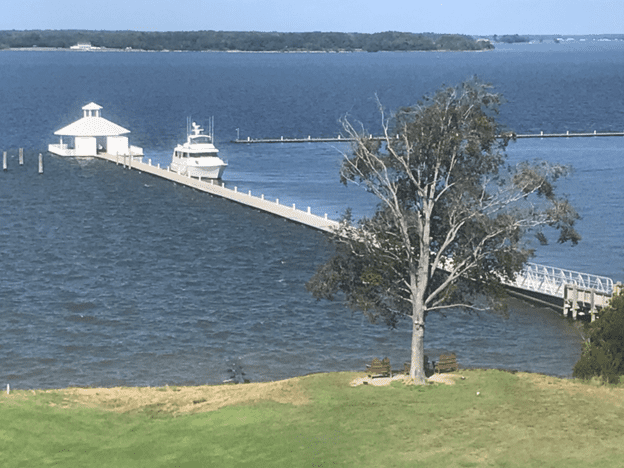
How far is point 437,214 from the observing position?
3434cm

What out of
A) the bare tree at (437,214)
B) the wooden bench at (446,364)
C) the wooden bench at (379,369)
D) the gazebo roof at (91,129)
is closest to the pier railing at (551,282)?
the wooden bench at (446,364)

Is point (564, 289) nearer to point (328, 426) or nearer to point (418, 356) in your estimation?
point (418, 356)

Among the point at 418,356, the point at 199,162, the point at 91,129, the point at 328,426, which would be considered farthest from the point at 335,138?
the point at 328,426

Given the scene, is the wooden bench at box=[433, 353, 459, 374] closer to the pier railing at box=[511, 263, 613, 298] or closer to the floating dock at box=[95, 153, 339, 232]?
the pier railing at box=[511, 263, 613, 298]

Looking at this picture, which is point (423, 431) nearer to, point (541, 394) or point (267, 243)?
point (541, 394)

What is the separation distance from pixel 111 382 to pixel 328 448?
16.3 metres

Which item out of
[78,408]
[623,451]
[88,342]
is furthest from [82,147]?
[623,451]

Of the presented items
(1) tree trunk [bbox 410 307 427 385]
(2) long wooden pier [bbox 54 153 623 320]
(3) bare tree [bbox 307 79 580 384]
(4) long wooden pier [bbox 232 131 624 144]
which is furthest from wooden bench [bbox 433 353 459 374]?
(4) long wooden pier [bbox 232 131 624 144]

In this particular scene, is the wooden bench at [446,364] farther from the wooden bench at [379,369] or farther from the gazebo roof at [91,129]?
the gazebo roof at [91,129]

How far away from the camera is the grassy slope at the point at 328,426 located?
25422 millimetres

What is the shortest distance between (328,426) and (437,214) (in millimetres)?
9529

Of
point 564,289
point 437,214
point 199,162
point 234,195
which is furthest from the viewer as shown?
point 199,162

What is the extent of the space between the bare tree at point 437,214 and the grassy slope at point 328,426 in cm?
337

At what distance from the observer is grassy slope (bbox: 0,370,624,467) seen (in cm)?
2542
